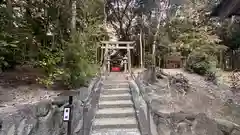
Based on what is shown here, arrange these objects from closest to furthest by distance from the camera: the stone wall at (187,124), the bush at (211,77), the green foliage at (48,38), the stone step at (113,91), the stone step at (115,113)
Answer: the stone wall at (187,124)
the green foliage at (48,38)
the stone step at (115,113)
the stone step at (113,91)
the bush at (211,77)

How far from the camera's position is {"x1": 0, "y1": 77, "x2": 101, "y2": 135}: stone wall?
3523 mm

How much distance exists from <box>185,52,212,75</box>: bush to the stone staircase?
15.3 ft

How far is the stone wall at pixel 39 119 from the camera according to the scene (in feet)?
11.6

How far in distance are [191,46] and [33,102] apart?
9133 millimetres

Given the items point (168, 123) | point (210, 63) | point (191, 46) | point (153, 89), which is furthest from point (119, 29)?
point (168, 123)

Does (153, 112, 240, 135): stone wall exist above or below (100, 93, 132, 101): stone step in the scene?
below

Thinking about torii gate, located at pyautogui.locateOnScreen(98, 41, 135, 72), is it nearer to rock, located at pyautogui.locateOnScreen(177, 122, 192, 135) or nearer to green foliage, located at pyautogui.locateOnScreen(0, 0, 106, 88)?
green foliage, located at pyautogui.locateOnScreen(0, 0, 106, 88)

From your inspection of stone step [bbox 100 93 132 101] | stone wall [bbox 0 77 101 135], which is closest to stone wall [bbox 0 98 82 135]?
stone wall [bbox 0 77 101 135]

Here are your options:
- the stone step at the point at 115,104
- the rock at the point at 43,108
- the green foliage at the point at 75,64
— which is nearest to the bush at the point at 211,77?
the stone step at the point at 115,104

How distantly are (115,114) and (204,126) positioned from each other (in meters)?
1.92

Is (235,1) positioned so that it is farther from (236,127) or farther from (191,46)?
(191,46)

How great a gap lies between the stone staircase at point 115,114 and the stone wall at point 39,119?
0.52 meters

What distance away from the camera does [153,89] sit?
24.2ft

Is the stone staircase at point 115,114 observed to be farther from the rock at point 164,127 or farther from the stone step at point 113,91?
the rock at point 164,127
